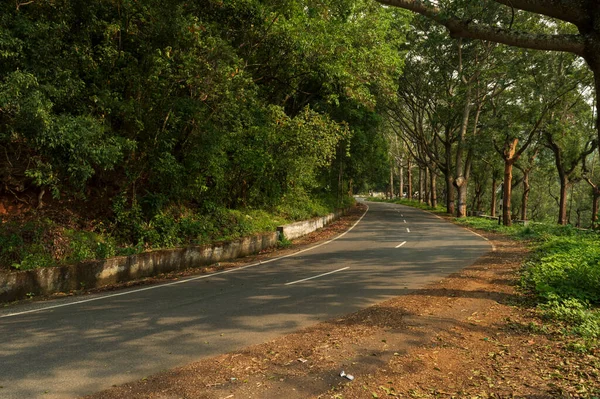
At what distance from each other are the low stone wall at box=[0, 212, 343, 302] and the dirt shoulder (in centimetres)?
598

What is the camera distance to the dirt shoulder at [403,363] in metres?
4.45

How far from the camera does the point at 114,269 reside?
10.7 meters

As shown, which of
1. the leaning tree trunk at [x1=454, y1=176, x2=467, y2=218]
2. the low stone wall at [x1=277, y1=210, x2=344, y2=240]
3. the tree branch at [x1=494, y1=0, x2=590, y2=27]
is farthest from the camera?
the leaning tree trunk at [x1=454, y1=176, x2=467, y2=218]

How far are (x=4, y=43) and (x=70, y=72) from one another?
1604 mm

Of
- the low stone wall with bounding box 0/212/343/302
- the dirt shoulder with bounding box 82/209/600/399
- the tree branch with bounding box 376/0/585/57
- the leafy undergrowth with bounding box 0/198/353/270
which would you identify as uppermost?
the tree branch with bounding box 376/0/585/57

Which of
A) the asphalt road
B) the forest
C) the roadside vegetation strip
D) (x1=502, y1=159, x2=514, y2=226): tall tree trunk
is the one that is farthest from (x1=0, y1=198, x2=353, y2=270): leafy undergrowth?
(x1=502, y1=159, x2=514, y2=226): tall tree trunk

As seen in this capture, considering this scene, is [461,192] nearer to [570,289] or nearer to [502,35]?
[570,289]

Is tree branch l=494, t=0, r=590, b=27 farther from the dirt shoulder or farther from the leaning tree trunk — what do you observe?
the leaning tree trunk

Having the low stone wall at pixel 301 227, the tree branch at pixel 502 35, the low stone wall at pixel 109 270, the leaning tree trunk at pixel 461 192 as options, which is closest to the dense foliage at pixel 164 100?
the low stone wall at pixel 109 270

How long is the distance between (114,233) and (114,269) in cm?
195

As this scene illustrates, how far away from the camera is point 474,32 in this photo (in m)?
7.52

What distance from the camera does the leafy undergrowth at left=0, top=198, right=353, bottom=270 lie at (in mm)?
9591

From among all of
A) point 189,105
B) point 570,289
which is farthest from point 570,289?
point 189,105

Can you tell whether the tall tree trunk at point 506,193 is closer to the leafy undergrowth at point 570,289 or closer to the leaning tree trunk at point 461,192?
the leaning tree trunk at point 461,192
